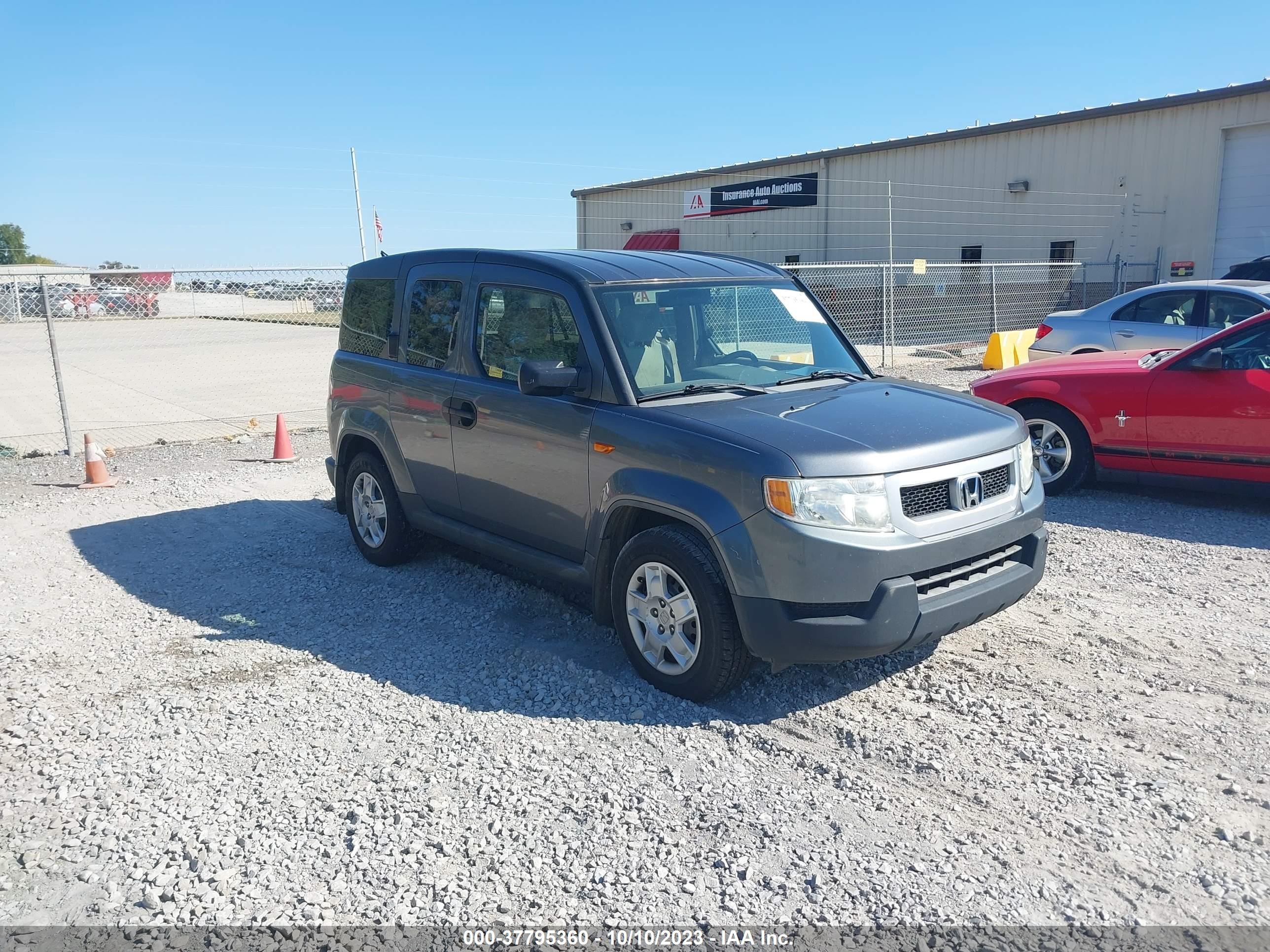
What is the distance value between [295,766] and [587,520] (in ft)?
5.46

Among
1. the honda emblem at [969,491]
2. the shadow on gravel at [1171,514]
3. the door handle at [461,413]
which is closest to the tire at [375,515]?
the door handle at [461,413]

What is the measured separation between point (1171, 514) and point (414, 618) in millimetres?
5566

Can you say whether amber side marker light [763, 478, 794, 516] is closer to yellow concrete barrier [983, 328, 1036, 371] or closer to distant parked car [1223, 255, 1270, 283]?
yellow concrete barrier [983, 328, 1036, 371]

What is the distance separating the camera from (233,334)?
19.6m

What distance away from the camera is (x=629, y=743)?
13.3ft

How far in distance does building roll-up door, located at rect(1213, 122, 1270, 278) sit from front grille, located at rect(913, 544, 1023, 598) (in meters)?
22.3

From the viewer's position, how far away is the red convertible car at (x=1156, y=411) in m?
6.96

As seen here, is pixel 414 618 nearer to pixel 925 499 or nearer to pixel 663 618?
pixel 663 618

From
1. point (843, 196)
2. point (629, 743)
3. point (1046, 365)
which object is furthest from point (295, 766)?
point (843, 196)

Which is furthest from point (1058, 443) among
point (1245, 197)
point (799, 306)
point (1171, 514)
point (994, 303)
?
point (1245, 197)

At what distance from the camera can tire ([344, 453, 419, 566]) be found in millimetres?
6309

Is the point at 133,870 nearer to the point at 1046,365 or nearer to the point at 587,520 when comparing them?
the point at 587,520

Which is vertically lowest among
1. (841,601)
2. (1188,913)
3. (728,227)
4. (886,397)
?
(1188,913)

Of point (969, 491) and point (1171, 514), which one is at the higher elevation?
point (969, 491)
